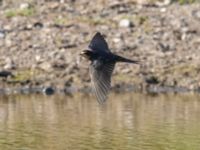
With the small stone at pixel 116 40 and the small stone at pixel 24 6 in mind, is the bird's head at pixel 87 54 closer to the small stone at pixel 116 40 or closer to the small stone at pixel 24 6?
the small stone at pixel 116 40

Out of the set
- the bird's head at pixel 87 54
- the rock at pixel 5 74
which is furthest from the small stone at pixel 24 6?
the bird's head at pixel 87 54

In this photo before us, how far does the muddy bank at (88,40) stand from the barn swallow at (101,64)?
719 cm

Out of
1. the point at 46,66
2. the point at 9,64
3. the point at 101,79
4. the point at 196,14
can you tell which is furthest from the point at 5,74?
the point at 101,79

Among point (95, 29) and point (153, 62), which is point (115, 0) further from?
point (153, 62)

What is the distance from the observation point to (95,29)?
21922 millimetres

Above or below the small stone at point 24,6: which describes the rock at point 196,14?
below

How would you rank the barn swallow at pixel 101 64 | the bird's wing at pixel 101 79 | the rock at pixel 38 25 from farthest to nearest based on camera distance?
the rock at pixel 38 25
the barn swallow at pixel 101 64
the bird's wing at pixel 101 79

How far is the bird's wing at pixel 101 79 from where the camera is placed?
37.1 ft

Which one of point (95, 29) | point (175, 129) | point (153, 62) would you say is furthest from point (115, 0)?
point (175, 129)

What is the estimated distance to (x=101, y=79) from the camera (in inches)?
461

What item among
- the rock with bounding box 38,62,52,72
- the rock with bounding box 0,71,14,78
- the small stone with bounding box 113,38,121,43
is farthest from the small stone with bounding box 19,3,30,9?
the rock with bounding box 0,71,14,78

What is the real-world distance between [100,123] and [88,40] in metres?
5.93

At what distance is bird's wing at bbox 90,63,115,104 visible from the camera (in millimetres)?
11305

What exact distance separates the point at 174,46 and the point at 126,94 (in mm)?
2577
